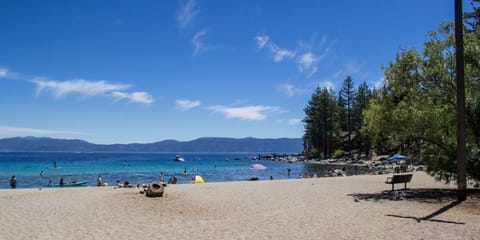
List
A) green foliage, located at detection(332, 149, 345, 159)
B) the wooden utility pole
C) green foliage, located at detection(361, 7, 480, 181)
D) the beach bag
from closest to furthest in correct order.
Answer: the wooden utility pole < green foliage, located at detection(361, 7, 480, 181) < the beach bag < green foliage, located at detection(332, 149, 345, 159)

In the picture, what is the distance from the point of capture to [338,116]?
93438 millimetres

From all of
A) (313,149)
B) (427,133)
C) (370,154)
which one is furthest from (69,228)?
(313,149)

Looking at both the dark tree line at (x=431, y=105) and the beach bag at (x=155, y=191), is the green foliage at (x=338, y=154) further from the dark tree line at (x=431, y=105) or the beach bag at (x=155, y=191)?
the beach bag at (x=155, y=191)

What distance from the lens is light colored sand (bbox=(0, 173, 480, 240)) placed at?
10.0 m

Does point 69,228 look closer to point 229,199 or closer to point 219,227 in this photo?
point 219,227

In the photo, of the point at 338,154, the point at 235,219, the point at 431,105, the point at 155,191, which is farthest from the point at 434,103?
the point at 338,154

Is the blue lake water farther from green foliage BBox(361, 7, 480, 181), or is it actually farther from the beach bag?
green foliage BBox(361, 7, 480, 181)

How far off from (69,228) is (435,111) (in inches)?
591

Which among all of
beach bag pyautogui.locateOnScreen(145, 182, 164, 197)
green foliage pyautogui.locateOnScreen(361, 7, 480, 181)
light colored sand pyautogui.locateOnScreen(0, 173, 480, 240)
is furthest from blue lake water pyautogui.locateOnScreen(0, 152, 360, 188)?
green foliage pyautogui.locateOnScreen(361, 7, 480, 181)

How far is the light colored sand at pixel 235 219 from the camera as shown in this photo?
10.0 m

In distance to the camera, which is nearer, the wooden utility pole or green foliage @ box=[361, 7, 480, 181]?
the wooden utility pole

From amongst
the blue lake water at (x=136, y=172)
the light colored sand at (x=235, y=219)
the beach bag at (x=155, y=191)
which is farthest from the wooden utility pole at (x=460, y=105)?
the blue lake water at (x=136, y=172)

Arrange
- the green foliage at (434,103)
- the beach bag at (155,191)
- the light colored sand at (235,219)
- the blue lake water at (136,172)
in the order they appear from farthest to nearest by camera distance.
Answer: the blue lake water at (136,172), the beach bag at (155,191), the green foliage at (434,103), the light colored sand at (235,219)

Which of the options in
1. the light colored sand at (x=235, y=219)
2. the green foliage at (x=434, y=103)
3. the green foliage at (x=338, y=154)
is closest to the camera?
the light colored sand at (x=235, y=219)
